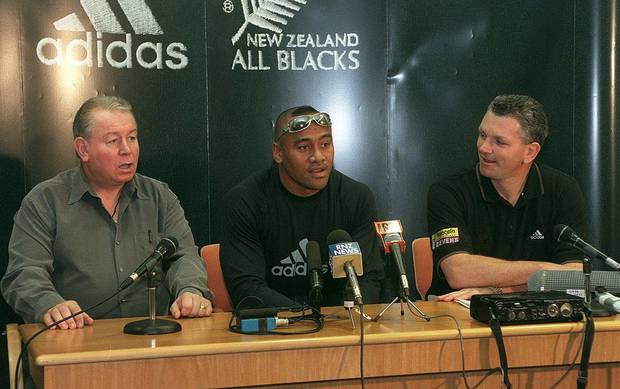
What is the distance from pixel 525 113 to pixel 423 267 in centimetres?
95

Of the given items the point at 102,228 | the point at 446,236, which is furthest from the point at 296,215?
the point at 102,228

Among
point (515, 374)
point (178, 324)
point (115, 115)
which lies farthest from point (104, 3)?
point (515, 374)

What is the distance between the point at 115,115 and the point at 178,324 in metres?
1.23

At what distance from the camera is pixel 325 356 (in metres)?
2.75

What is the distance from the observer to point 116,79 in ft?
16.1

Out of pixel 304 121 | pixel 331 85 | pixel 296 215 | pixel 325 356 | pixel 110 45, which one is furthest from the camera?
pixel 331 85

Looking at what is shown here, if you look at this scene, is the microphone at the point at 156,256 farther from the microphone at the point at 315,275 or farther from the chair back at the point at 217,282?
A: the chair back at the point at 217,282

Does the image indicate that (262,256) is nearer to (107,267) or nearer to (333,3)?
(107,267)

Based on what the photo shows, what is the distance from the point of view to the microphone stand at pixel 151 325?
9.50 ft

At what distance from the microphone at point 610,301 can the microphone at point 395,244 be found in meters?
0.81

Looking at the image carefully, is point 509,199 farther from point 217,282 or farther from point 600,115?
point 217,282

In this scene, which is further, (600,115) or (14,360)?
(600,115)

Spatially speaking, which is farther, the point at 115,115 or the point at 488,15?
the point at 488,15

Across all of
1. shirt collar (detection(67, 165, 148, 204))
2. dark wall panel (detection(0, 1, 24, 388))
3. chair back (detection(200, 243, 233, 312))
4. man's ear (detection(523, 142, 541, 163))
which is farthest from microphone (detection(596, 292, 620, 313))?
dark wall panel (detection(0, 1, 24, 388))
